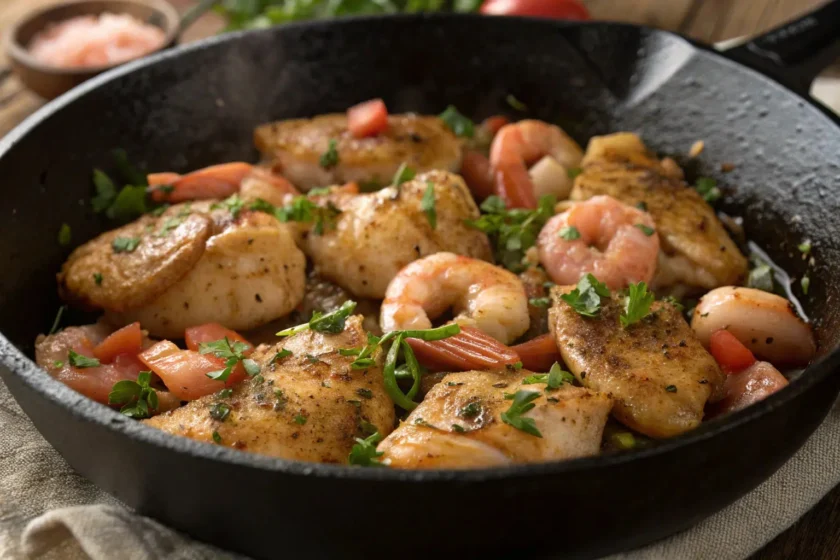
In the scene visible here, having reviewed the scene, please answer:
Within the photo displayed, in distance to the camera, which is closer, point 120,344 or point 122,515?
point 122,515

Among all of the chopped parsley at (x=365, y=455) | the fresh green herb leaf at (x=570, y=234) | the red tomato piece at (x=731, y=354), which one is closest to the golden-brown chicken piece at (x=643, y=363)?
the red tomato piece at (x=731, y=354)

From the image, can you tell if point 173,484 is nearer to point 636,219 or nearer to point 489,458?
point 489,458

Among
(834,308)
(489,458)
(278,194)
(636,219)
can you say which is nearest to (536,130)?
(636,219)

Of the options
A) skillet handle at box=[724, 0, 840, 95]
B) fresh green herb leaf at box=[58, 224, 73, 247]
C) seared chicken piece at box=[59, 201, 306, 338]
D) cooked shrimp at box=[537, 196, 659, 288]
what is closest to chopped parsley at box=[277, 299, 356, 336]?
seared chicken piece at box=[59, 201, 306, 338]

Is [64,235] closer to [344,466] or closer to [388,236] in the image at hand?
[388,236]

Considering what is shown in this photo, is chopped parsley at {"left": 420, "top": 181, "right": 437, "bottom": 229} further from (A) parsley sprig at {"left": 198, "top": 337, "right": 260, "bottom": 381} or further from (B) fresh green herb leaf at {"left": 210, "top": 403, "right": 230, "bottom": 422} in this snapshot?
(B) fresh green herb leaf at {"left": 210, "top": 403, "right": 230, "bottom": 422}

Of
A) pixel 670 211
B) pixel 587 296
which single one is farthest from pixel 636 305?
pixel 670 211
